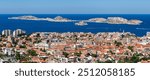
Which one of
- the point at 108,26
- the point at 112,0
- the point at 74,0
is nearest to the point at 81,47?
the point at 74,0

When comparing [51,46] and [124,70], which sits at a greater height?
[124,70]

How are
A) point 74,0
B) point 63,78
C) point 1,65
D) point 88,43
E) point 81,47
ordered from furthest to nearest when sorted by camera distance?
1. point 74,0
2. point 88,43
3. point 81,47
4. point 1,65
5. point 63,78

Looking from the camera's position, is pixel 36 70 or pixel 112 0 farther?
pixel 112 0

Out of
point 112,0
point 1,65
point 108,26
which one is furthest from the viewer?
point 108,26

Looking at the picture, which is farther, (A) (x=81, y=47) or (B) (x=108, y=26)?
(B) (x=108, y=26)

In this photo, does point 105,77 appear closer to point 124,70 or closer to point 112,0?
point 124,70

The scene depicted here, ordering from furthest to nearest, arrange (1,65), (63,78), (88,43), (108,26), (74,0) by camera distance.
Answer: (108,26)
(74,0)
(88,43)
(1,65)
(63,78)

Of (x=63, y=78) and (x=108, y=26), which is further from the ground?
(x=63, y=78)

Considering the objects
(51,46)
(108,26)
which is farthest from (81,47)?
(108,26)

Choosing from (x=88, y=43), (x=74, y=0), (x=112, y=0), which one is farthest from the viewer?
(x=112, y=0)

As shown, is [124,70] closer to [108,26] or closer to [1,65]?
[1,65]
